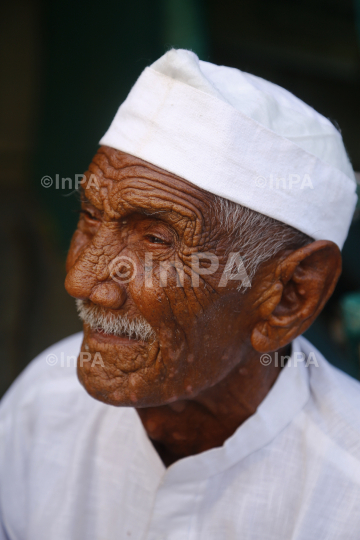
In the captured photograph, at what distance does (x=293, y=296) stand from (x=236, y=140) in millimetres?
607

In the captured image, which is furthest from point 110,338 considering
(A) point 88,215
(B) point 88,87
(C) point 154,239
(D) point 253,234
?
(B) point 88,87

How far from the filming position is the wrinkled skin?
1.53m

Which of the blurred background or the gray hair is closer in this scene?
the gray hair

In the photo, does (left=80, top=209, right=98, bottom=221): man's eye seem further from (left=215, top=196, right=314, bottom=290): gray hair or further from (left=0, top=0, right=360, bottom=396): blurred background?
(left=0, top=0, right=360, bottom=396): blurred background

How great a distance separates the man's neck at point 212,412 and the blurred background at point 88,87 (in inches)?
33.5

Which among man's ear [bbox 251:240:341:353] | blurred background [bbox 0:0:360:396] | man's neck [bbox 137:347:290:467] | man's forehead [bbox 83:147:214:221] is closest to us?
man's forehead [bbox 83:147:214:221]

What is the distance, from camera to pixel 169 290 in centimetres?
153

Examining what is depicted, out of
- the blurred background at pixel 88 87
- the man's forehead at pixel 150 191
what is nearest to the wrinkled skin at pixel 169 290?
the man's forehead at pixel 150 191

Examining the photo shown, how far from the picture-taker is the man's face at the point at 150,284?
1521 mm

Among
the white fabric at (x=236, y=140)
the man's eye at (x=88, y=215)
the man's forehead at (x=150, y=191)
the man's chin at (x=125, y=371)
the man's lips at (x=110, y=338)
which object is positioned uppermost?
the white fabric at (x=236, y=140)

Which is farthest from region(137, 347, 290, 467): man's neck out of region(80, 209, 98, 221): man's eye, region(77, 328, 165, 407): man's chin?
region(80, 209, 98, 221): man's eye

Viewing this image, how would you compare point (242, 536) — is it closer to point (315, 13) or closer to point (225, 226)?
point (225, 226)

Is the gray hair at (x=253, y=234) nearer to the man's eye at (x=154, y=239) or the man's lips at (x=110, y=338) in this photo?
the man's eye at (x=154, y=239)

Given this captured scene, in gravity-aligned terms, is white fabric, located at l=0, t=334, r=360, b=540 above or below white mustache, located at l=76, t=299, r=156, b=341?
below
